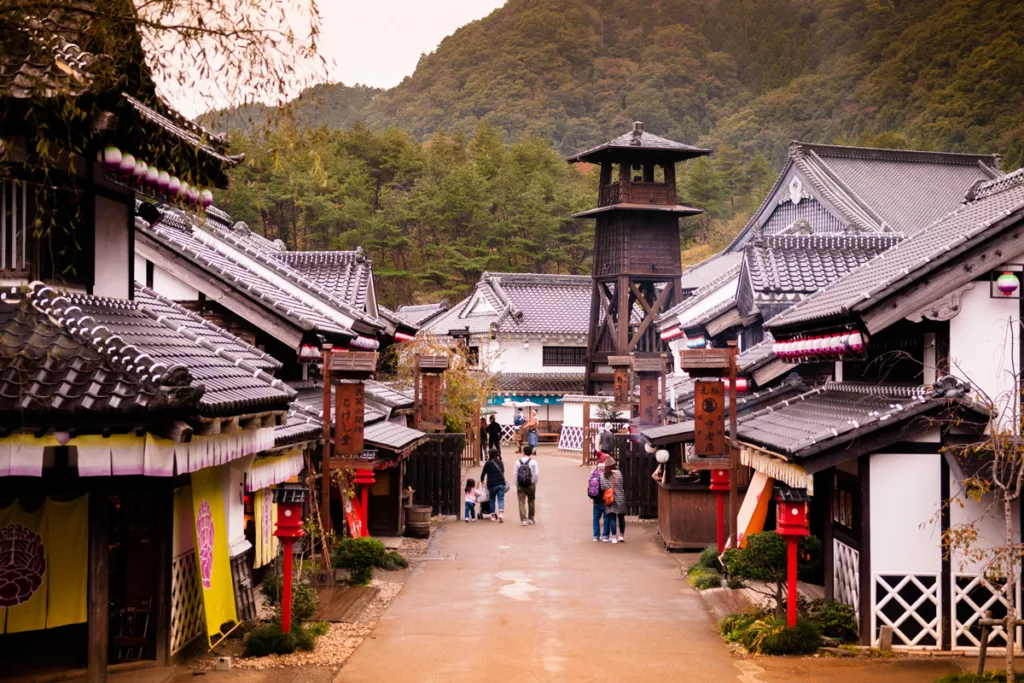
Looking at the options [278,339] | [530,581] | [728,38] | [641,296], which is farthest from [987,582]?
[728,38]

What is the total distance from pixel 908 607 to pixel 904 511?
1.16m

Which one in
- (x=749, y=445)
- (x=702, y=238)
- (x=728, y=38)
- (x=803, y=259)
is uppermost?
(x=728, y=38)

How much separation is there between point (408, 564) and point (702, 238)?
6795 centimetres

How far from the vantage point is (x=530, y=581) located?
56.1ft

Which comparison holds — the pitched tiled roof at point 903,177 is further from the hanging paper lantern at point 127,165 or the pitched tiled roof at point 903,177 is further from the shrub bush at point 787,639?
the hanging paper lantern at point 127,165

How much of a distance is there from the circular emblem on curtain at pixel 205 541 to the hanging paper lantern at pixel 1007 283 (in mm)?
10294

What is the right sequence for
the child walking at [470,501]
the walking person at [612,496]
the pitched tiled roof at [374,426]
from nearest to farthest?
the pitched tiled roof at [374,426], the walking person at [612,496], the child walking at [470,501]

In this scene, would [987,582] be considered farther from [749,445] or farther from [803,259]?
[803,259]

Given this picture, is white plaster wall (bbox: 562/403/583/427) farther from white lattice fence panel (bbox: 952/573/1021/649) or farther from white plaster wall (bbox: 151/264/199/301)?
white lattice fence panel (bbox: 952/573/1021/649)

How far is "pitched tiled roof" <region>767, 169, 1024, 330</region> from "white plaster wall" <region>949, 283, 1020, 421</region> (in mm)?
741

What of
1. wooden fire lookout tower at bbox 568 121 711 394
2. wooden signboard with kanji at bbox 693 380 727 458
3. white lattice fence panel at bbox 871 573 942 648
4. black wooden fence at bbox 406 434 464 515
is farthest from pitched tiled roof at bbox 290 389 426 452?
wooden fire lookout tower at bbox 568 121 711 394

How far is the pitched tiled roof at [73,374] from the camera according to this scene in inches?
327

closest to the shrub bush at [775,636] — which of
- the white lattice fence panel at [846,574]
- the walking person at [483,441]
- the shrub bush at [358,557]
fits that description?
the white lattice fence panel at [846,574]

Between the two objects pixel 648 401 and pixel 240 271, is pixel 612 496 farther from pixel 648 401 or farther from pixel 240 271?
pixel 648 401
